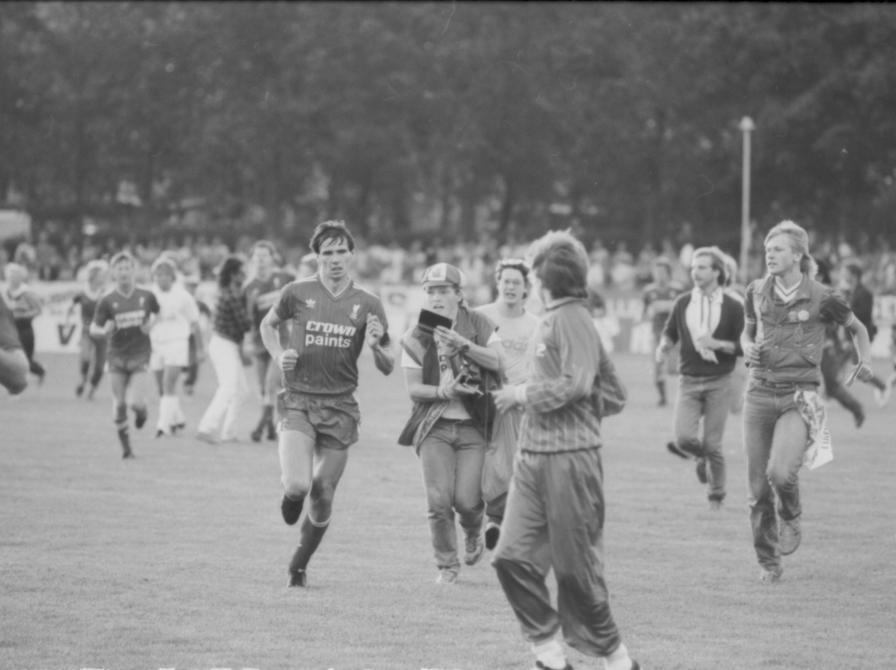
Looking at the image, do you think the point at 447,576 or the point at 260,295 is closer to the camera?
the point at 447,576

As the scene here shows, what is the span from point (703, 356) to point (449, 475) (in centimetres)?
366

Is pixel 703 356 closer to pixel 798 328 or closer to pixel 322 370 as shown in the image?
pixel 798 328

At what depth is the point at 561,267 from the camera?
7074 mm

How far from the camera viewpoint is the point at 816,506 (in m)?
13.4

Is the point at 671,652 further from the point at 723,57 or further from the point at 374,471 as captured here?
the point at 723,57

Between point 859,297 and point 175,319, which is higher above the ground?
point 859,297

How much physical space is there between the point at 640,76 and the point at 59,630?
49.8 m

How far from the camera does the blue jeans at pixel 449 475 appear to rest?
9789mm

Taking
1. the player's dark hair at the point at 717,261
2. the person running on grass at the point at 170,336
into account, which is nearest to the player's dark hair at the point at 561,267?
the player's dark hair at the point at 717,261

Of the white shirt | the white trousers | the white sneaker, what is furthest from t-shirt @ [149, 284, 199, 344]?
the white sneaker

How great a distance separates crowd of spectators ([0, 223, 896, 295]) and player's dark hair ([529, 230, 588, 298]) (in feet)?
103

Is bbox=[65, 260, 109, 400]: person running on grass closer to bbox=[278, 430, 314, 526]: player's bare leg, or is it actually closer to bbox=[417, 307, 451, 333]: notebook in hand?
bbox=[278, 430, 314, 526]: player's bare leg

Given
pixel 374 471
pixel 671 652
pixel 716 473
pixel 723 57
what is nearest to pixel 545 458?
pixel 671 652

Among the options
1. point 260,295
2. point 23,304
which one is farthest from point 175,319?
point 23,304
